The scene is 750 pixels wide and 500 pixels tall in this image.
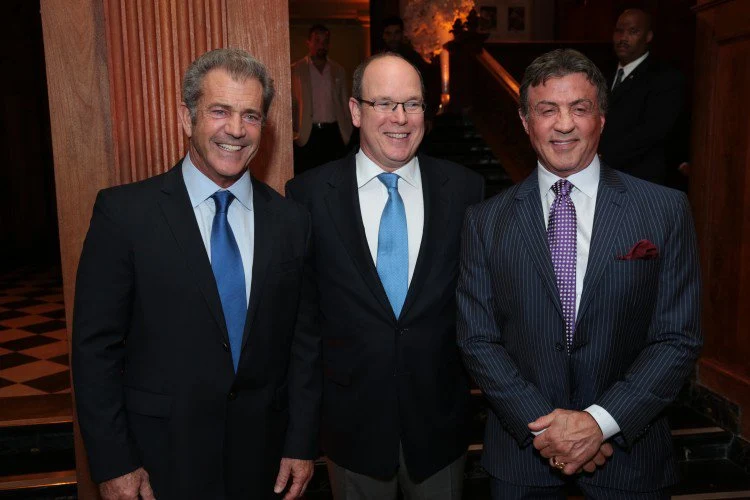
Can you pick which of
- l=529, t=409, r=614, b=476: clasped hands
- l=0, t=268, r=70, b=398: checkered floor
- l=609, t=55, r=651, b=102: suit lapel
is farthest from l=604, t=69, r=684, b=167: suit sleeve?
l=0, t=268, r=70, b=398: checkered floor

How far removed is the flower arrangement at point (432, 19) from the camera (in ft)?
37.1

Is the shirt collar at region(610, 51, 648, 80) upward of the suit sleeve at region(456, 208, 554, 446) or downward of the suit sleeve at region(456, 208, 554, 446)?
upward

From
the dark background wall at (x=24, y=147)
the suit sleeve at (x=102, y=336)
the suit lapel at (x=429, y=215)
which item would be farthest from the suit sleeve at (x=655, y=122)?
the dark background wall at (x=24, y=147)

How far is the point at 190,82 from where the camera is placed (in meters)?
1.79

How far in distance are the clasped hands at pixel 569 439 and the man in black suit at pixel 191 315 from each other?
749 millimetres

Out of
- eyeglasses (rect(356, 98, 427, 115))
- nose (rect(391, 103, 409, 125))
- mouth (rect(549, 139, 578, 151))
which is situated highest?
eyeglasses (rect(356, 98, 427, 115))

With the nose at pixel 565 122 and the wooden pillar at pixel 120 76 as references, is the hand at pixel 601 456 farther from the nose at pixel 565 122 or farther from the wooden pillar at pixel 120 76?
the wooden pillar at pixel 120 76

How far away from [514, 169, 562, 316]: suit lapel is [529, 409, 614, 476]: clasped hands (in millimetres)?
285

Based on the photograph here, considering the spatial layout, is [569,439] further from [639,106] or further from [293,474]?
[639,106]

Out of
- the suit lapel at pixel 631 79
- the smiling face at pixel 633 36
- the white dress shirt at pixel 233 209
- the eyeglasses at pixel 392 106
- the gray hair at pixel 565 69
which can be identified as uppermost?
the smiling face at pixel 633 36

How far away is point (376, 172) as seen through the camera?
218cm

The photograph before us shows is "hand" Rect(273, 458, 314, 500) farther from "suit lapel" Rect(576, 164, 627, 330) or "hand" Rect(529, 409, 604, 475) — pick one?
"suit lapel" Rect(576, 164, 627, 330)

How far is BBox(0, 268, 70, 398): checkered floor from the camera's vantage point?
4461 mm

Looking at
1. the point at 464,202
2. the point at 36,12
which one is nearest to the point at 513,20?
the point at 36,12
